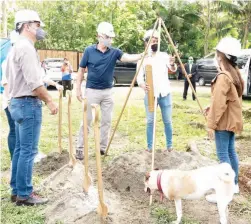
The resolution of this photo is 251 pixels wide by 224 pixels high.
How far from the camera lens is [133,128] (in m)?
8.76

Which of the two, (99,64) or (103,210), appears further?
(99,64)

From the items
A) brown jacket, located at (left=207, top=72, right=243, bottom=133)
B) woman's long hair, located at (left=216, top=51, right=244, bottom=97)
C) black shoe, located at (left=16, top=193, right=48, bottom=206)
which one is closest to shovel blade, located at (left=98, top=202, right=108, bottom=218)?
black shoe, located at (left=16, top=193, right=48, bottom=206)

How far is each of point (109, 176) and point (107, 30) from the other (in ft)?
6.45

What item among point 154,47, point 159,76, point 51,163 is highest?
point 154,47

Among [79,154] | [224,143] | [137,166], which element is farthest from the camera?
[79,154]

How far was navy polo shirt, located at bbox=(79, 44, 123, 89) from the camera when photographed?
5.54m

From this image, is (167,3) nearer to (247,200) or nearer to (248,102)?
(248,102)

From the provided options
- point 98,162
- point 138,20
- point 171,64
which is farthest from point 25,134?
point 138,20

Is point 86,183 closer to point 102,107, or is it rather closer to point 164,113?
point 164,113

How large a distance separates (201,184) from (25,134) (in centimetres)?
175

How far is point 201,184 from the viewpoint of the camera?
350 centimetres

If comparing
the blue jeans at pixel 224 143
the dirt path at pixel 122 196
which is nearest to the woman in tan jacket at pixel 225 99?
the blue jeans at pixel 224 143

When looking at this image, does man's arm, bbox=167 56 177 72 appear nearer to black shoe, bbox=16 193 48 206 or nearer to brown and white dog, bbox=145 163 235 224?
brown and white dog, bbox=145 163 235 224

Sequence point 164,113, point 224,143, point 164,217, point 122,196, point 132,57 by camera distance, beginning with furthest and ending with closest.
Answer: point 164,113 → point 132,57 → point 122,196 → point 224,143 → point 164,217
